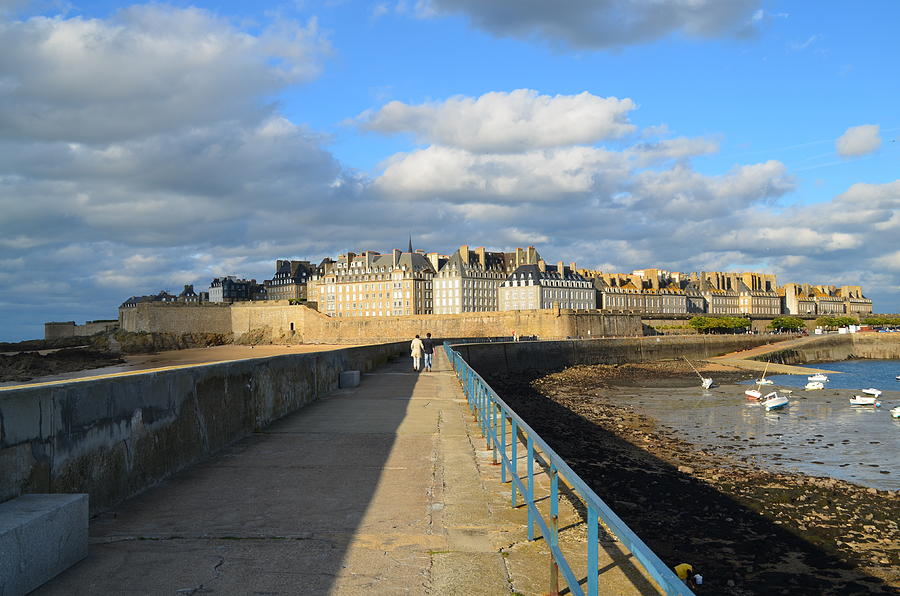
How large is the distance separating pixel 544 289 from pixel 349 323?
3292 centimetres

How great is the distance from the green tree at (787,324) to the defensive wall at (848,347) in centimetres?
2569

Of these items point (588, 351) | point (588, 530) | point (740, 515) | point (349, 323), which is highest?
point (349, 323)

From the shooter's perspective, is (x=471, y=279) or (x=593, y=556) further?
(x=471, y=279)

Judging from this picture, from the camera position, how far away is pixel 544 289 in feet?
336

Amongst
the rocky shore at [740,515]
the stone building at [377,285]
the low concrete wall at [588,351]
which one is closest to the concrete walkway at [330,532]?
the rocky shore at [740,515]

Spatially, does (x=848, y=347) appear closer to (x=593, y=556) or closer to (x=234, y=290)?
(x=593, y=556)

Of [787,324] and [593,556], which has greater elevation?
[787,324]

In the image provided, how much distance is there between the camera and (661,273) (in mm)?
139125

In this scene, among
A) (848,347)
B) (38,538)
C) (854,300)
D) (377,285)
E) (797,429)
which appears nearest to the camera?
(38,538)

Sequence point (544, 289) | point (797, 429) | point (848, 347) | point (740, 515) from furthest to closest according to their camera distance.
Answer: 1. point (544, 289)
2. point (848, 347)
3. point (797, 429)
4. point (740, 515)

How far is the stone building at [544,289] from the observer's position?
10219cm

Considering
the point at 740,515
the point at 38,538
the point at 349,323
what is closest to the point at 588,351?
the point at 349,323

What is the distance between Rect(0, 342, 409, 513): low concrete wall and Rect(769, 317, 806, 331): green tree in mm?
108039

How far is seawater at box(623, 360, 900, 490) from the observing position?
15.8m
